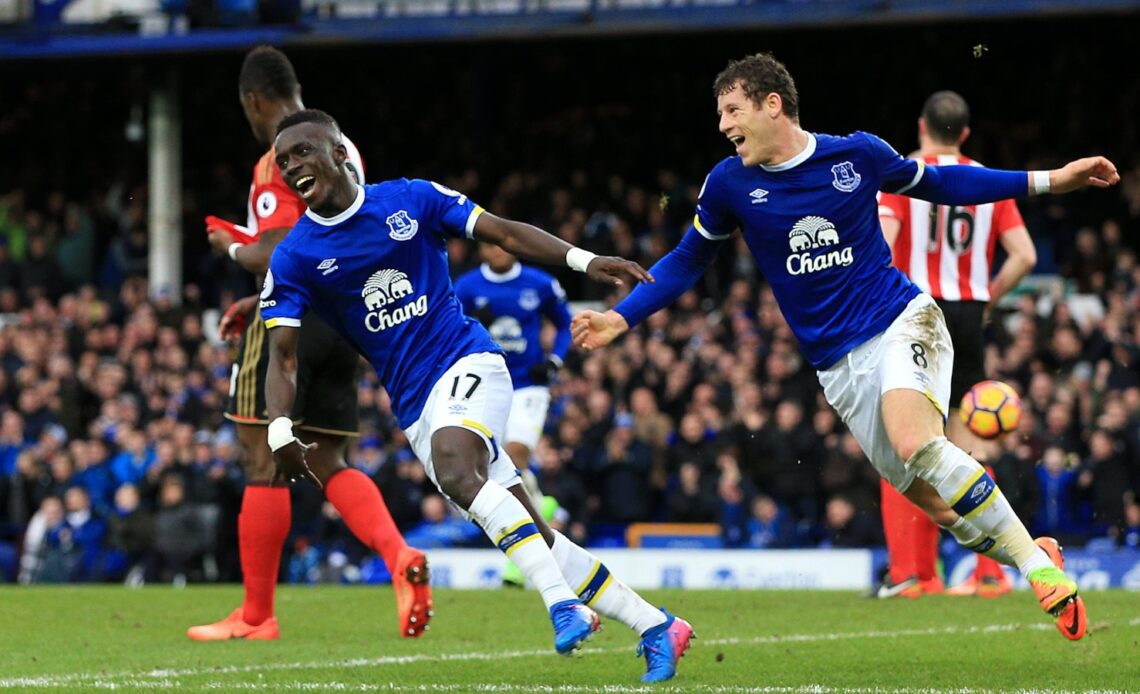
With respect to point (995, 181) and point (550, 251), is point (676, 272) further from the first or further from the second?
point (995, 181)

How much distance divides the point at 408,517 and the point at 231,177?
989 cm

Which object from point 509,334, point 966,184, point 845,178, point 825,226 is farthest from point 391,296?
point 509,334

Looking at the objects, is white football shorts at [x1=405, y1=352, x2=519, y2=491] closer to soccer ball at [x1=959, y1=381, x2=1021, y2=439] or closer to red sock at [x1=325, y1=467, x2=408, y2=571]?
red sock at [x1=325, y1=467, x2=408, y2=571]

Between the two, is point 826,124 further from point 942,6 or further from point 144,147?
point 144,147

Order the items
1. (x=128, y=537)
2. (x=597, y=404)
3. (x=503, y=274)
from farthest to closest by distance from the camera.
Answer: (x=128, y=537) → (x=597, y=404) → (x=503, y=274)

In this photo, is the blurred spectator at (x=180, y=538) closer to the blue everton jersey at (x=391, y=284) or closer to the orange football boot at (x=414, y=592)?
the orange football boot at (x=414, y=592)

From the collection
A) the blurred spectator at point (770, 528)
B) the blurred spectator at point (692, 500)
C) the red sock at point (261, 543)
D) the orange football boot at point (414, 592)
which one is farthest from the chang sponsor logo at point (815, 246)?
the blurred spectator at point (692, 500)

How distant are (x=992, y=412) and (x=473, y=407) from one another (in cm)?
383

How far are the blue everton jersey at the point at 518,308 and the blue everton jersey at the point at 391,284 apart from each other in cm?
576

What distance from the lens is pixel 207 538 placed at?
1802 centimetres

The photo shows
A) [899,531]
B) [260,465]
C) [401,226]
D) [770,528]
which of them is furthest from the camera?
[770,528]

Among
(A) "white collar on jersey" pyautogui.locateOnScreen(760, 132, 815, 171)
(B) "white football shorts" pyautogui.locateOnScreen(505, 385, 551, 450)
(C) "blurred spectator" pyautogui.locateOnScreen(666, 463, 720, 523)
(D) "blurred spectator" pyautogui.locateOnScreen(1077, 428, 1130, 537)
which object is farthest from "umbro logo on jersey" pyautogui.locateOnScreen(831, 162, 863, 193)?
(C) "blurred spectator" pyautogui.locateOnScreen(666, 463, 720, 523)

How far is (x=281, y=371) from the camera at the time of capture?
24.3 feet

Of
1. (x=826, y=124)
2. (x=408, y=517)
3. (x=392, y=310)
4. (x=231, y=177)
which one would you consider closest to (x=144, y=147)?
(x=231, y=177)
